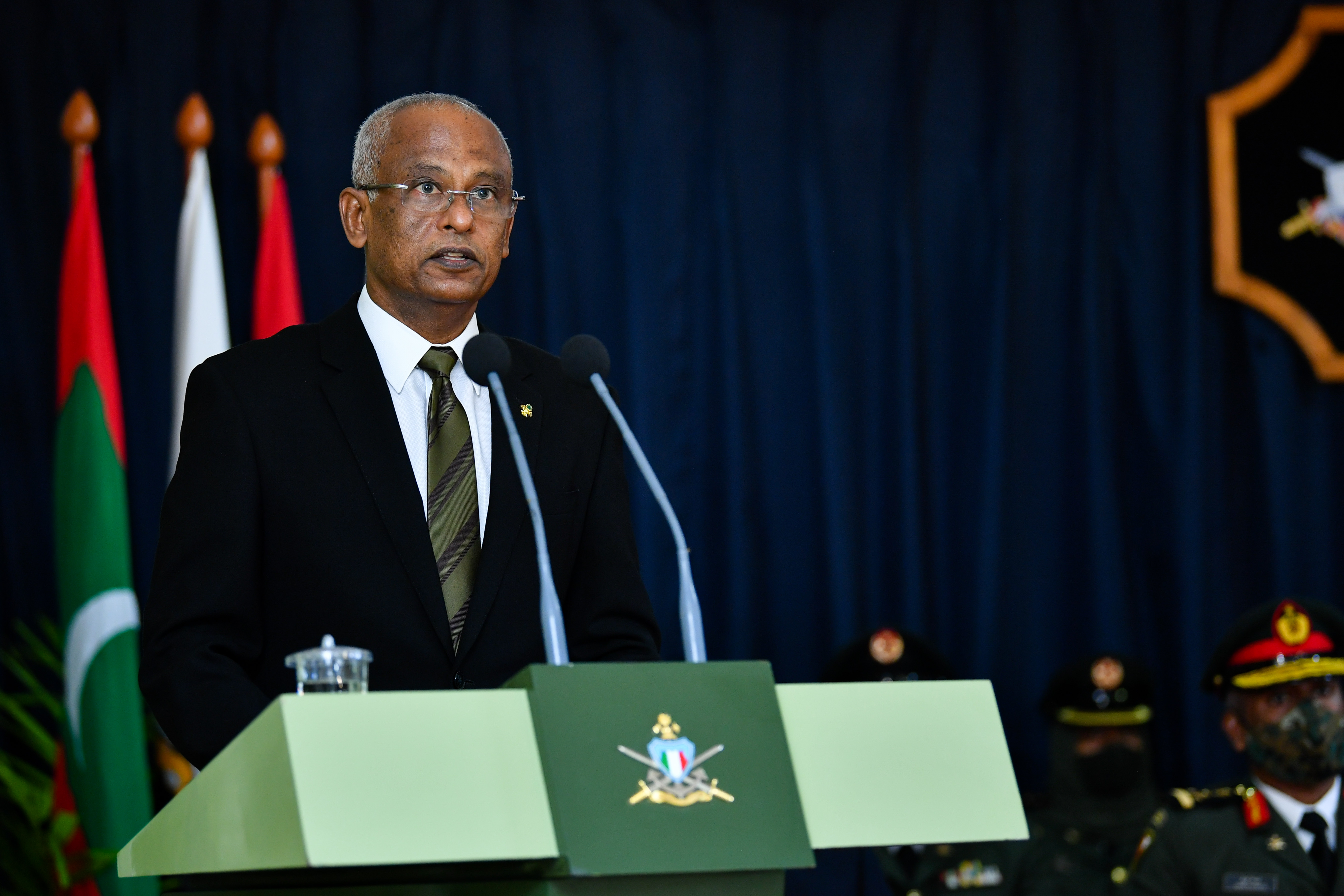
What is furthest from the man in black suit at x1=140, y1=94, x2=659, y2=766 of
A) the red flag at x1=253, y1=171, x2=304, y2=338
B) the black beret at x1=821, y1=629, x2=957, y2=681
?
the black beret at x1=821, y1=629, x2=957, y2=681

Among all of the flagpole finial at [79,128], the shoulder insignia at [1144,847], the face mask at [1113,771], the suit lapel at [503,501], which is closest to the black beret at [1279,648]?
the shoulder insignia at [1144,847]

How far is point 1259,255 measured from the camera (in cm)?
496

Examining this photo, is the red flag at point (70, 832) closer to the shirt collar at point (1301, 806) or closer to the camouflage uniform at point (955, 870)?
the camouflage uniform at point (955, 870)

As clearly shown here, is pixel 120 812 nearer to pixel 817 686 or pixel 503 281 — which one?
pixel 503 281

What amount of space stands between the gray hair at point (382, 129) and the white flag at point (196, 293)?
224cm

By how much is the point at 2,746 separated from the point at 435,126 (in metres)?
3.04

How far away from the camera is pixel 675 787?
130 centimetres

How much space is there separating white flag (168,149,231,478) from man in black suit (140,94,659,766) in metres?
2.26

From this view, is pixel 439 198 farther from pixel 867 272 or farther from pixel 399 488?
pixel 867 272

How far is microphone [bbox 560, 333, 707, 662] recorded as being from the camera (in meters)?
1.46

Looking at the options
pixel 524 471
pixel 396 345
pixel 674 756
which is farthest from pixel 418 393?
pixel 674 756

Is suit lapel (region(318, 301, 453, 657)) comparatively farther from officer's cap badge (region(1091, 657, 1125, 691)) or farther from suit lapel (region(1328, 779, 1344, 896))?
officer's cap badge (region(1091, 657, 1125, 691))

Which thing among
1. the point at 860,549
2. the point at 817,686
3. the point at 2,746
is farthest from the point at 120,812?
the point at 817,686

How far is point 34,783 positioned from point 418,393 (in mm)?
2757
